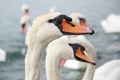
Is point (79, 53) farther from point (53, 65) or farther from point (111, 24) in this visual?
point (111, 24)

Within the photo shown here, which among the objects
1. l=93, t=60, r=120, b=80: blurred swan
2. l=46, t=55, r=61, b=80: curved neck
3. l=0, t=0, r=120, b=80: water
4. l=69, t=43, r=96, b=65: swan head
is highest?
l=0, t=0, r=120, b=80: water

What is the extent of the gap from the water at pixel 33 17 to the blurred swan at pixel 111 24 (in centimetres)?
9

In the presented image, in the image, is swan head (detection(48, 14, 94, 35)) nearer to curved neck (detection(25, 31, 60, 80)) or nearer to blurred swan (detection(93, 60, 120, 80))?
curved neck (detection(25, 31, 60, 80))

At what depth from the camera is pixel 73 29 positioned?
2.33m

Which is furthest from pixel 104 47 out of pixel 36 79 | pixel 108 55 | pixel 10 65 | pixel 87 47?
pixel 36 79

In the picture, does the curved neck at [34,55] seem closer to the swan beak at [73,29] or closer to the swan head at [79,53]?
the swan beak at [73,29]

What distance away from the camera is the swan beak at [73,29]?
2.28 m

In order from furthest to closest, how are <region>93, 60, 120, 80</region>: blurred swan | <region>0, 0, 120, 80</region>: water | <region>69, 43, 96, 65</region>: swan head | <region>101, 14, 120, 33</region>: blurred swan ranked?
<region>101, 14, 120, 33</region>: blurred swan → <region>0, 0, 120, 80</region>: water → <region>93, 60, 120, 80</region>: blurred swan → <region>69, 43, 96, 65</region>: swan head

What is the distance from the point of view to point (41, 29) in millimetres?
2270

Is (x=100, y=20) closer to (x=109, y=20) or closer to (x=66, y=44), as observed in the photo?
(x=109, y=20)

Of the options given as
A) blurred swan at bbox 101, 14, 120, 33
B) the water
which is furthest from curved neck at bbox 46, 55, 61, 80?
blurred swan at bbox 101, 14, 120, 33

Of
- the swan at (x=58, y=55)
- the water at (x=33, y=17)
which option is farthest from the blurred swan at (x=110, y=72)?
the water at (x=33, y=17)

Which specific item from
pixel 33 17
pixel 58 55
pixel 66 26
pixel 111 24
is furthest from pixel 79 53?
pixel 111 24

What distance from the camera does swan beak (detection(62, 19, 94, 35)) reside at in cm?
228
